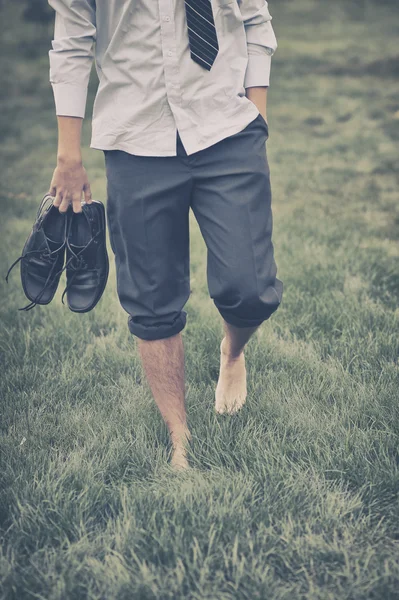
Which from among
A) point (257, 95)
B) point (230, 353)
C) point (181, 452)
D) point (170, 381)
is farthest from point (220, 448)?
point (257, 95)

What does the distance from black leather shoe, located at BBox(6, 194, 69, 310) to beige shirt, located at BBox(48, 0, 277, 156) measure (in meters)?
0.32

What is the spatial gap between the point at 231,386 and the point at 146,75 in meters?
1.32

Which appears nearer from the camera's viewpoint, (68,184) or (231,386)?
(68,184)

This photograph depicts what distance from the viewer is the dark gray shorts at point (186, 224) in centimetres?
219

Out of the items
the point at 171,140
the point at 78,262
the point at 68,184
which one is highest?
the point at 171,140

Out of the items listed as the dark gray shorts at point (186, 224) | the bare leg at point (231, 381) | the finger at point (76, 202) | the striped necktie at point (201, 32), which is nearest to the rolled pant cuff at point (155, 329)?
the dark gray shorts at point (186, 224)

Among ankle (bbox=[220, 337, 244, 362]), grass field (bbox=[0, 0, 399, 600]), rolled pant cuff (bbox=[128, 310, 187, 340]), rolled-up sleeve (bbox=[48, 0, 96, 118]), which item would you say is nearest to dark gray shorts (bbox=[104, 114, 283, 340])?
rolled pant cuff (bbox=[128, 310, 187, 340])

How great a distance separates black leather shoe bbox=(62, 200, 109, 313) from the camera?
2.38m

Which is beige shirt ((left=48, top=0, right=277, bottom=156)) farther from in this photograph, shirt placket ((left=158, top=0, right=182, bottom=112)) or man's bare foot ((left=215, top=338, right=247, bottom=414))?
man's bare foot ((left=215, top=338, right=247, bottom=414))

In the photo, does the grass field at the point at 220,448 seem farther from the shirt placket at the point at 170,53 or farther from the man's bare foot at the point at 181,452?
the shirt placket at the point at 170,53

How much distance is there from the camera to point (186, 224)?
235 cm

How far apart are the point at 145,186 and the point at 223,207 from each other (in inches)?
11.2

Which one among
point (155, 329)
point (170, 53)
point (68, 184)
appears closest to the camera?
point (170, 53)

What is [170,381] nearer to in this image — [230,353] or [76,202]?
[230,353]
